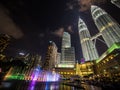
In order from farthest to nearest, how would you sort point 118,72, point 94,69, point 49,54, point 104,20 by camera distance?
point 49,54, point 104,20, point 94,69, point 118,72

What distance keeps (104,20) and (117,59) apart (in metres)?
126

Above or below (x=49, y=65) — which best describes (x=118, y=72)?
below

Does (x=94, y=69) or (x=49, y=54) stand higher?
(x=49, y=54)

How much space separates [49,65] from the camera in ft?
580

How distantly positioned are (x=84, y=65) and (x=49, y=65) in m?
65.2

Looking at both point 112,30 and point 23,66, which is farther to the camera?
point 112,30

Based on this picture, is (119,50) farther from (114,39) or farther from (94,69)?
(114,39)

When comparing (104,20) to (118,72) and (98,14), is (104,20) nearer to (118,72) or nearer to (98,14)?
(98,14)

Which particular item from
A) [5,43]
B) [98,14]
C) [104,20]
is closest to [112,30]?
[104,20]

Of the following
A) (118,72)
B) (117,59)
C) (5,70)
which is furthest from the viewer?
(5,70)

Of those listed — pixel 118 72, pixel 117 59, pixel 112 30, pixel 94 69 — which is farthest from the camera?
pixel 112 30

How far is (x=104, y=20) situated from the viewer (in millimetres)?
174750

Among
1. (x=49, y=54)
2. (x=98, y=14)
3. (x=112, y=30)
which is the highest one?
(x=98, y=14)

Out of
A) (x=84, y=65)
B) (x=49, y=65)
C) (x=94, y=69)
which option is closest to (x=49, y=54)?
(x=49, y=65)
